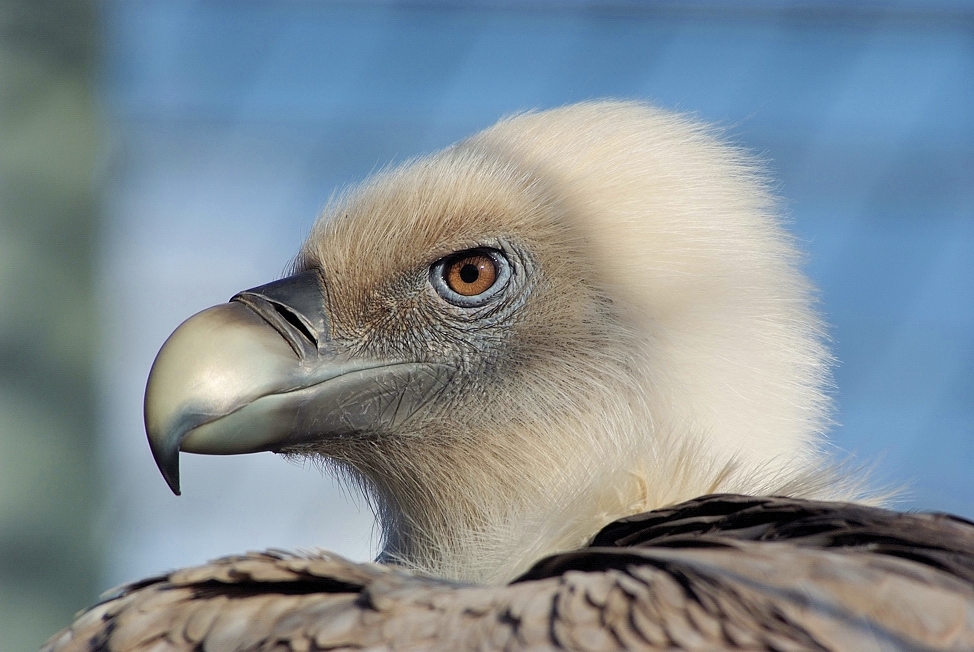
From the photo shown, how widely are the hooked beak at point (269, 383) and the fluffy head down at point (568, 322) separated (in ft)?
0.11

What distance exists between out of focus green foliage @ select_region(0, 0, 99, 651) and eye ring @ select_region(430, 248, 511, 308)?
1663 mm

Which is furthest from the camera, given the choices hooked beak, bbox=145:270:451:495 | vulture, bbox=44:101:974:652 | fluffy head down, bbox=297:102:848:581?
fluffy head down, bbox=297:102:848:581

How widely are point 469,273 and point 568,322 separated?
0.58 feet

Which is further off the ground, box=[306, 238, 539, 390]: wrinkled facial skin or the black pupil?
the black pupil

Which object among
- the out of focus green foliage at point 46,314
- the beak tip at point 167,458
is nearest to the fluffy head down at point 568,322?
the beak tip at point 167,458

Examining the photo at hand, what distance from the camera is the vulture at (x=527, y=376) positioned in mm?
1091

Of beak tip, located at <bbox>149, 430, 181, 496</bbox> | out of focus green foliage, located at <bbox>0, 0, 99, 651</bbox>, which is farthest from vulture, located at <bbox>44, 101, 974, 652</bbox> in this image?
out of focus green foliage, located at <bbox>0, 0, 99, 651</bbox>

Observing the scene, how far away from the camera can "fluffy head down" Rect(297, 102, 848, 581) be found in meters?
1.48

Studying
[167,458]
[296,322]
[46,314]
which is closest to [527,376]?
[296,322]

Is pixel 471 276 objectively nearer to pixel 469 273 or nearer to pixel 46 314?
pixel 469 273

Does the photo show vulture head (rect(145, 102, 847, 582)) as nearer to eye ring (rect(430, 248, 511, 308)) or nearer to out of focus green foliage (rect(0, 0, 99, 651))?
eye ring (rect(430, 248, 511, 308))

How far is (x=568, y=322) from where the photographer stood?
5.18 feet

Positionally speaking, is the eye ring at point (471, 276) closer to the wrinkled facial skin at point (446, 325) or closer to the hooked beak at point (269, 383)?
the wrinkled facial skin at point (446, 325)

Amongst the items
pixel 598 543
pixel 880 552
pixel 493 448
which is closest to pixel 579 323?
pixel 493 448
